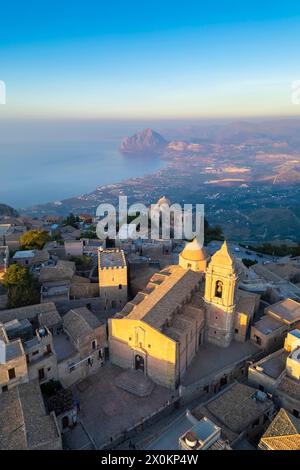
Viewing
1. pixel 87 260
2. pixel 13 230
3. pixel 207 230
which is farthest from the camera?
pixel 207 230

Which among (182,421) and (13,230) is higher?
(13,230)

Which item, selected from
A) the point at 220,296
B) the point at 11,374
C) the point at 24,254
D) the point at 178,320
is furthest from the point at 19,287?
the point at 220,296

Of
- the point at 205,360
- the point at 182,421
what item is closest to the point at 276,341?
the point at 205,360

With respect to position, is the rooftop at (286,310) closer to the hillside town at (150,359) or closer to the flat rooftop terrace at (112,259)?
the hillside town at (150,359)

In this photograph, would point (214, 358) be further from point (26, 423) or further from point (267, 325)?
point (26, 423)

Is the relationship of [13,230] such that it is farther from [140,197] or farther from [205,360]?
[140,197]

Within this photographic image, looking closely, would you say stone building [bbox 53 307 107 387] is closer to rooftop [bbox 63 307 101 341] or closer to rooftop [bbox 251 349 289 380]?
rooftop [bbox 63 307 101 341]
